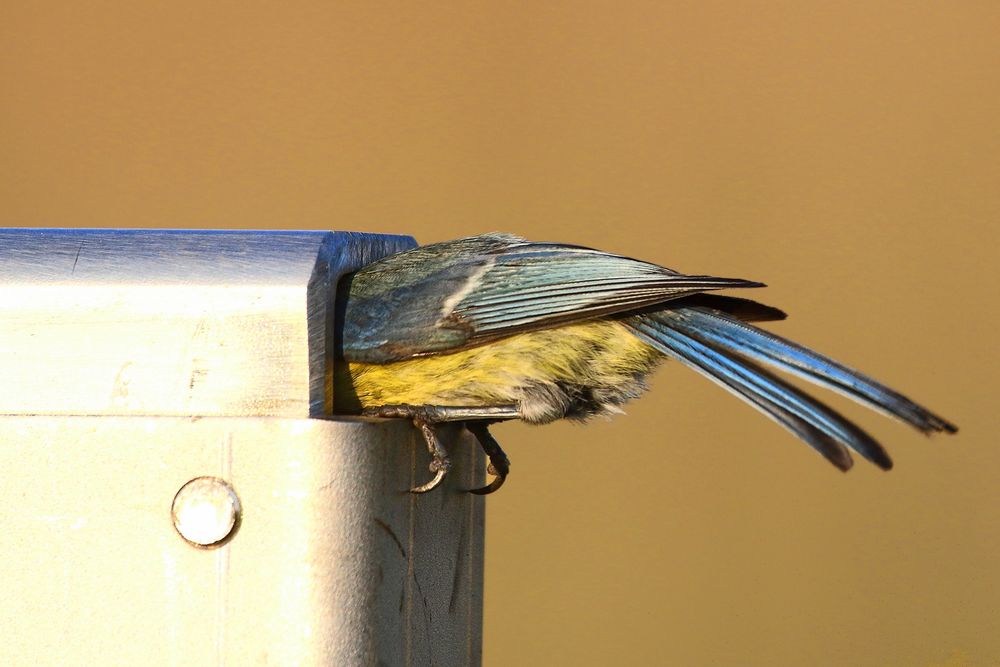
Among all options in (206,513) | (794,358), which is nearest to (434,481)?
(206,513)

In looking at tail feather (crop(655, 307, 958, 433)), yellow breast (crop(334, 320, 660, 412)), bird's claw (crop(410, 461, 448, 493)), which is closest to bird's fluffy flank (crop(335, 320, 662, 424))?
yellow breast (crop(334, 320, 660, 412))

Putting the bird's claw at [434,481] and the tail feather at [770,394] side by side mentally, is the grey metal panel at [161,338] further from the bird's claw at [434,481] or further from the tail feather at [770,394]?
the tail feather at [770,394]

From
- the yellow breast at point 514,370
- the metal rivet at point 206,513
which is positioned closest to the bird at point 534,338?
the yellow breast at point 514,370

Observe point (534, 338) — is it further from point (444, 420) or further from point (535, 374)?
point (444, 420)

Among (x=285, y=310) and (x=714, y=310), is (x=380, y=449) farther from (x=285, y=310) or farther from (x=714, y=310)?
(x=714, y=310)

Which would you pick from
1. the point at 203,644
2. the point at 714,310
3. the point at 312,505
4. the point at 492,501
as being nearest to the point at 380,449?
the point at 312,505
